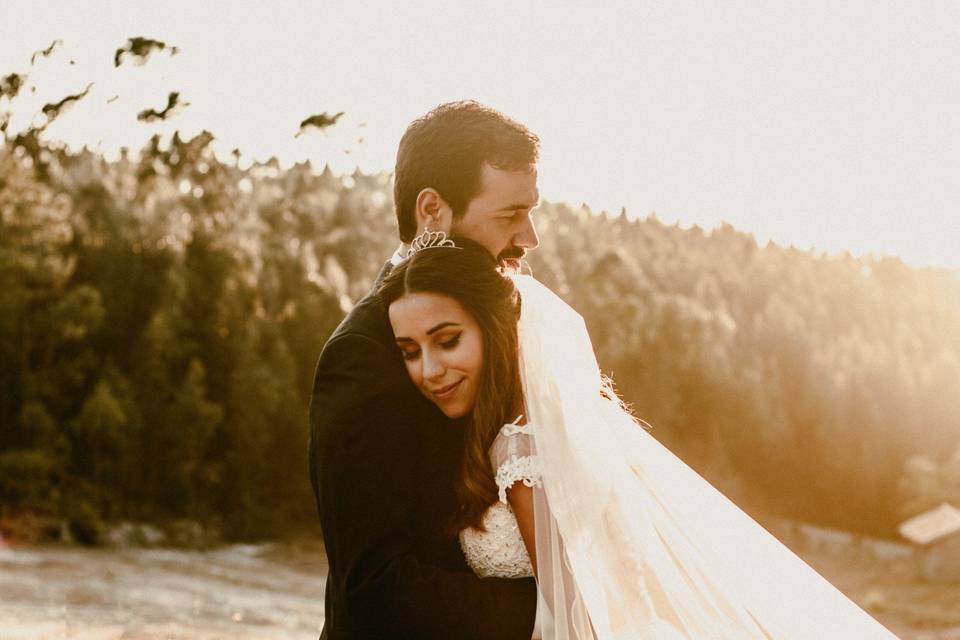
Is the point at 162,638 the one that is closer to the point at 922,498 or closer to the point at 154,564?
the point at 154,564

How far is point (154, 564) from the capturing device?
27422 mm

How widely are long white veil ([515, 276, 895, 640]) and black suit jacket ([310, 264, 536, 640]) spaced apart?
164 mm

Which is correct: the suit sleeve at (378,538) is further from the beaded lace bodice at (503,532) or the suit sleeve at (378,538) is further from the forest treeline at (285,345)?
the forest treeline at (285,345)

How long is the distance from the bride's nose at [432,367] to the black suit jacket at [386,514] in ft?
0.20

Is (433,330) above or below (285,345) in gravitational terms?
below

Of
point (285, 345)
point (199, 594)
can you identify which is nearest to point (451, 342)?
point (199, 594)

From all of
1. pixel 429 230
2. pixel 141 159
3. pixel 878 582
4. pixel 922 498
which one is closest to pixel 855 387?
pixel 922 498

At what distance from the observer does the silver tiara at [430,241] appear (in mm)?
2965

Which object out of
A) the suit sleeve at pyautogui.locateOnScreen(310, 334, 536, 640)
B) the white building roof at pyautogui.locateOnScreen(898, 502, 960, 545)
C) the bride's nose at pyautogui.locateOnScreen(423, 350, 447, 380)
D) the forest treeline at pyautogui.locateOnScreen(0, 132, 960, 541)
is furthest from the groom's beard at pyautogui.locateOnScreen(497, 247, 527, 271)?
the white building roof at pyautogui.locateOnScreen(898, 502, 960, 545)

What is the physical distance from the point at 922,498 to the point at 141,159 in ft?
87.8

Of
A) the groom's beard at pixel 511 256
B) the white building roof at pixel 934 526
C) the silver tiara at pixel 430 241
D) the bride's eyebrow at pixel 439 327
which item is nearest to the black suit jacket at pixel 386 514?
the bride's eyebrow at pixel 439 327

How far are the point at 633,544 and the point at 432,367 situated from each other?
64cm

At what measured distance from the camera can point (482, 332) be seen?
9.50 ft

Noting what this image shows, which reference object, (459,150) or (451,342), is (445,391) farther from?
(459,150)
